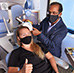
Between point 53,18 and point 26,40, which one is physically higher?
point 53,18

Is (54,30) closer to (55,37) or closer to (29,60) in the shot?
(55,37)

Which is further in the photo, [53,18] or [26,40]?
[53,18]

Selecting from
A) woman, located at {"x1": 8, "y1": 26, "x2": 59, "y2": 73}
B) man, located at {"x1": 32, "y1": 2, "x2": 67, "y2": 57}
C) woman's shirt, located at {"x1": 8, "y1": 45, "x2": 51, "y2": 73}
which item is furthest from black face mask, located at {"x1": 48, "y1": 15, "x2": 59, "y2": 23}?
woman's shirt, located at {"x1": 8, "y1": 45, "x2": 51, "y2": 73}

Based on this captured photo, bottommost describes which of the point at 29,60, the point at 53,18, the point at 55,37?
the point at 29,60

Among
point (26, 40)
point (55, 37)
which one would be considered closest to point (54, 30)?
point (55, 37)

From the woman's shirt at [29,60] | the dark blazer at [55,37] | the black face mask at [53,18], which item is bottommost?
the woman's shirt at [29,60]

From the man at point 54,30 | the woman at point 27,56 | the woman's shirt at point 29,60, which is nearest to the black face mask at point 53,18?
the man at point 54,30

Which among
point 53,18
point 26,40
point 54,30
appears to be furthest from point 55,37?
point 26,40

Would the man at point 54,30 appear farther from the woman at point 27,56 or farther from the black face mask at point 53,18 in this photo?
the woman at point 27,56

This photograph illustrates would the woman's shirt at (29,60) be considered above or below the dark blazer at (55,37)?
below

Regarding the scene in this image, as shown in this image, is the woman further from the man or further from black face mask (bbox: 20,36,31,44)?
the man

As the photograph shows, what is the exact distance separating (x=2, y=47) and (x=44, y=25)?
31.3 inches

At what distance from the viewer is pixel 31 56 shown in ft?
3.49

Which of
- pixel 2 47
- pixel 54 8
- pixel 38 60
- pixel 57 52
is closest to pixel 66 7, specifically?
pixel 54 8
